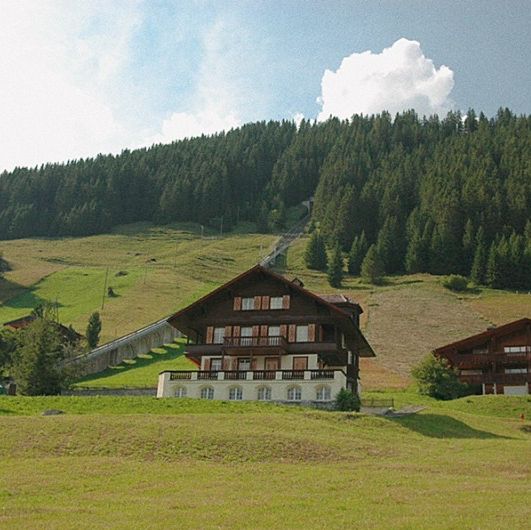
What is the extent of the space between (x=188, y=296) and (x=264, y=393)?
76.0 meters

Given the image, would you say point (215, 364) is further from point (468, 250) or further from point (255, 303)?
point (468, 250)

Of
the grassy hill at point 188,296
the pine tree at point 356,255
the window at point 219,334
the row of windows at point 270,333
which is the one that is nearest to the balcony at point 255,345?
the row of windows at point 270,333

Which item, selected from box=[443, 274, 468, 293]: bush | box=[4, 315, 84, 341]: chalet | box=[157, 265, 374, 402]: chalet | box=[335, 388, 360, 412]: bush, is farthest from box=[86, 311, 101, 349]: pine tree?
box=[443, 274, 468, 293]: bush

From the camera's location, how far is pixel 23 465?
107 feet

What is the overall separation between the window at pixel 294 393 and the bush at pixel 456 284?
86320 millimetres

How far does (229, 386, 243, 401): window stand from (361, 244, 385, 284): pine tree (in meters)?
A: 93.4

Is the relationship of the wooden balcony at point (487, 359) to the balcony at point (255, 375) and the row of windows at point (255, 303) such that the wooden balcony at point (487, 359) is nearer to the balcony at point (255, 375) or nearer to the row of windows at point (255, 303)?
the row of windows at point (255, 303)

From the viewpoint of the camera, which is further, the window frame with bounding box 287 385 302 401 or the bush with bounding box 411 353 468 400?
the bush with bounding box 411 353 468 400

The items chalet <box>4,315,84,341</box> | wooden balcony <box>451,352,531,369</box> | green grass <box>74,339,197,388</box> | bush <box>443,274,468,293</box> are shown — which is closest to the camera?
wooden balcony <box>451,352,531,369</box>

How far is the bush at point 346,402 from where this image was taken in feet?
178

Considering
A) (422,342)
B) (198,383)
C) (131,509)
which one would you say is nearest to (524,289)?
(422,342)

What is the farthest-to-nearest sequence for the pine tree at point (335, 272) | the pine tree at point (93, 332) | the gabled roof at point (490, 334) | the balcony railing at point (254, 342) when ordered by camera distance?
the pine tree at point (335, 272) → the pine tree at point (93, 332) → the gabled roof at point (490, 334) → the balcony railing at point (254, 342)

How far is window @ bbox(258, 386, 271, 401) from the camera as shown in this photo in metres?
58.4

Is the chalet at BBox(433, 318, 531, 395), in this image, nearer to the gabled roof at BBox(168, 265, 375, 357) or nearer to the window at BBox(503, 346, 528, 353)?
the window at BBox(503, 346, 528, 353)
